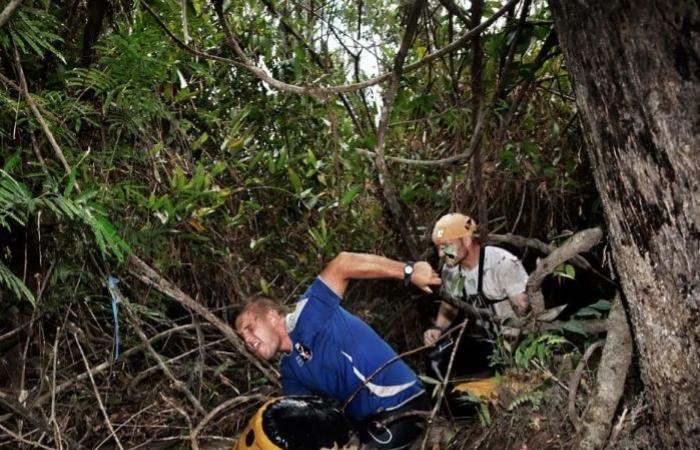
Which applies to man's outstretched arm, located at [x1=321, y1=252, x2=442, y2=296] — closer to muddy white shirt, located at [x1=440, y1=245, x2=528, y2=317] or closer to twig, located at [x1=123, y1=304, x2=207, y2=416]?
muddy white shirt, located at [x1=440, y1=245, x2=528, y2=317]

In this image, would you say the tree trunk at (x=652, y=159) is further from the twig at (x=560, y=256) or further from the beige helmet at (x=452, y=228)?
the beige helmet at (x=452, y=228)

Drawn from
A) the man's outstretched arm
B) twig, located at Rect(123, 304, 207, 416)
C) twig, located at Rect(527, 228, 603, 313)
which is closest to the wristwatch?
the man's outstretched arm

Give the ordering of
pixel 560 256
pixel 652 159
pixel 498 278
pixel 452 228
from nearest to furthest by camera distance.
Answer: pixel 652 159 → pixel 560 256 → pixel 452 228 → pixel 498 278

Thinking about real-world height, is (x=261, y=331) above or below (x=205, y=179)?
below

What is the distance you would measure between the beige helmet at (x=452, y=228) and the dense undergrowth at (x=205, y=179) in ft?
1.27

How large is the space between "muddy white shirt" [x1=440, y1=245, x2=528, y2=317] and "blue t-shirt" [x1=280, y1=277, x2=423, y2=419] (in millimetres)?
833

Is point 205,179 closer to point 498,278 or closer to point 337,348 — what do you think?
point 337,348

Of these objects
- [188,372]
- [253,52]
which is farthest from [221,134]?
[188,372]

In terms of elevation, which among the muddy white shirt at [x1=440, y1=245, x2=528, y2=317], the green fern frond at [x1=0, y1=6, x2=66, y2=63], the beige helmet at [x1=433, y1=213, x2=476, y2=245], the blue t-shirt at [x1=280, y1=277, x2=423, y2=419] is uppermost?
the green fern frond at [x1=0, y1=6, x2=66, y2=63]

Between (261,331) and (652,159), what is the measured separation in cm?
251

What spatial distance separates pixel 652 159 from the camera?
5.41ft

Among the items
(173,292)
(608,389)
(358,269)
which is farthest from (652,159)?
(173,292)

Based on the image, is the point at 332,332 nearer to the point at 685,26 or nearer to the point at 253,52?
the point at 253,52

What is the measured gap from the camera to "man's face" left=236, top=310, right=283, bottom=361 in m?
3.69
